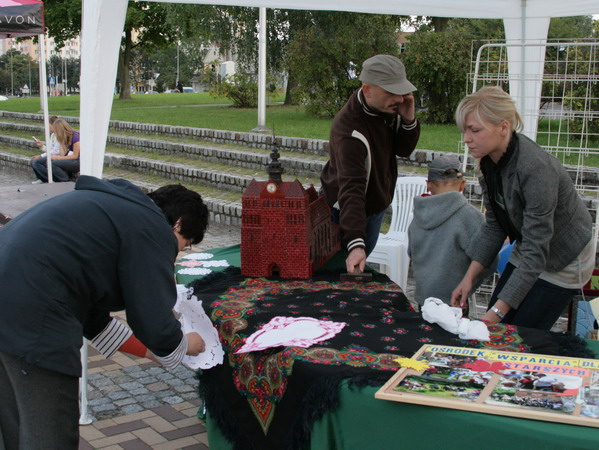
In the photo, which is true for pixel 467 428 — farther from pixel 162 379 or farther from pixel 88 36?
pixel 162 379

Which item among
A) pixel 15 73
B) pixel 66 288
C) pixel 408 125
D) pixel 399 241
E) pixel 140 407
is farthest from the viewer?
pixel 15 73

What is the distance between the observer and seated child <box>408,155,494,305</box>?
3395 millimetres

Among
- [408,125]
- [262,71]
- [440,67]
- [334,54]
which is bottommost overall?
[408,125]

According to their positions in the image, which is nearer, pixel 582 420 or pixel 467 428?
pixel 582 420

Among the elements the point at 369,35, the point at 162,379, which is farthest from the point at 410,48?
the point at 162,379

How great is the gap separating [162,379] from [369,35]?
11.0 meters

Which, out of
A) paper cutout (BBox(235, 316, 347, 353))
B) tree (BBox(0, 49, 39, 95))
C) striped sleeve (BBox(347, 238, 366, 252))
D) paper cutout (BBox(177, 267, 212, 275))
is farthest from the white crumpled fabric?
tree (BBox(0, 49, 39, 95))

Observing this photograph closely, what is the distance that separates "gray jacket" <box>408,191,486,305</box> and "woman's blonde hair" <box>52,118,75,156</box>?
7.71m

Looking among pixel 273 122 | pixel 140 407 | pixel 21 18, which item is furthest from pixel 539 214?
pixel 21 18

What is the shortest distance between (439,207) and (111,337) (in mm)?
1764

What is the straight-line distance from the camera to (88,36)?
324 cm

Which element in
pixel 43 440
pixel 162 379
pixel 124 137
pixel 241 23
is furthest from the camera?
pixel 241 23

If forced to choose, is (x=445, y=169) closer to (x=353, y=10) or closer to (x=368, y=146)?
(x=368, y=146)

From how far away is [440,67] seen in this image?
471 inches
